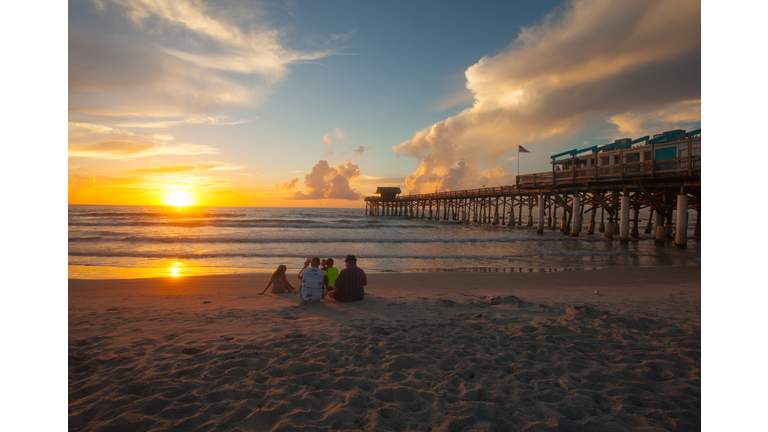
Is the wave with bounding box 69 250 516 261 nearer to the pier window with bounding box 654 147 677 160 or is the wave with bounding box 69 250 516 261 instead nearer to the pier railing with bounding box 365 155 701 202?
the pier railing with bounding box 365 155 701 202

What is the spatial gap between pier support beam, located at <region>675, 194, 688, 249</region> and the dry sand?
13.6m

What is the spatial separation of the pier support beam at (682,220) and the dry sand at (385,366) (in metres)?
13.6

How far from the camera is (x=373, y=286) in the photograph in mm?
9195

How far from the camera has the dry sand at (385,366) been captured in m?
2.77

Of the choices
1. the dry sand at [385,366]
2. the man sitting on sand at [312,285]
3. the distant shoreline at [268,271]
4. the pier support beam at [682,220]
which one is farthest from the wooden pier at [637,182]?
the man sitting on sand at [312,285]

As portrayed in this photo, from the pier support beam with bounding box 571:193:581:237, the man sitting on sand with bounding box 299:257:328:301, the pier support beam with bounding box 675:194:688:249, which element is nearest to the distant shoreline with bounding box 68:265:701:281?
the man sitting on sand with bounding box 299:257:328:301

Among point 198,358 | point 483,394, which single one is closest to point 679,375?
point 483,394

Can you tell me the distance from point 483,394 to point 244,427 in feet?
7.08

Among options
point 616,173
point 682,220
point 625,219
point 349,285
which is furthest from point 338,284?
point 616,173

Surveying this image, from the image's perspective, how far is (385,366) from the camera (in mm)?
3676

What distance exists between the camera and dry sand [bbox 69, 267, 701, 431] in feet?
9.09

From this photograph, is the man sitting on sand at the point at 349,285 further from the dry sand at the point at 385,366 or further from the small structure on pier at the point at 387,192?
the small structure on pier at the point at 387,192

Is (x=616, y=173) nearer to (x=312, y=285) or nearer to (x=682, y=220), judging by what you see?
(x=682, y=220)

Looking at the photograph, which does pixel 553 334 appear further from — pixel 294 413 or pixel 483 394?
pixel 294 413
